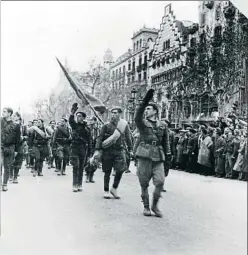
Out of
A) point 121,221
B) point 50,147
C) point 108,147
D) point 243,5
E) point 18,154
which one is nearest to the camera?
point 243,5

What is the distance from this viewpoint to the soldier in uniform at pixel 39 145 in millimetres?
3764

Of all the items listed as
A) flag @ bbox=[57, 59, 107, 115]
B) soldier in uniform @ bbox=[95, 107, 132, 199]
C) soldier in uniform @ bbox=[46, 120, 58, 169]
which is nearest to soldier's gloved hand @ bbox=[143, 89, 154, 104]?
soldier in uniform @ bbox=[95, 107, 132, 199]

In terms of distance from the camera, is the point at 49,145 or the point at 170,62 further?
the point at 49,145

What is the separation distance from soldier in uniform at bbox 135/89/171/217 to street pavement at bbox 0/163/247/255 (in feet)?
0.21

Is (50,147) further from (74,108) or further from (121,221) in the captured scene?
(121,221)

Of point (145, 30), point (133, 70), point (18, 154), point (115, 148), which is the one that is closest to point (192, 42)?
point (145, 30)

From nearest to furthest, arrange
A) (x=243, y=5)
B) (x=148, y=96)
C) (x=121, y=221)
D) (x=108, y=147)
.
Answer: (x=243, y=5), (x=148, y=96), (x=121, y=221), (x=108, y=147)

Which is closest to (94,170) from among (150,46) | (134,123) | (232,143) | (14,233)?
(134,123)

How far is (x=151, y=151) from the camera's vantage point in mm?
3447

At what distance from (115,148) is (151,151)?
0.84 ft

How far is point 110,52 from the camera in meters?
3.33

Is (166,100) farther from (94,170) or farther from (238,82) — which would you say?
(94,170)

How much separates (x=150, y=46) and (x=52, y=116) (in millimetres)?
861

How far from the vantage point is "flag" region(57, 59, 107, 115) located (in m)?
3.31
